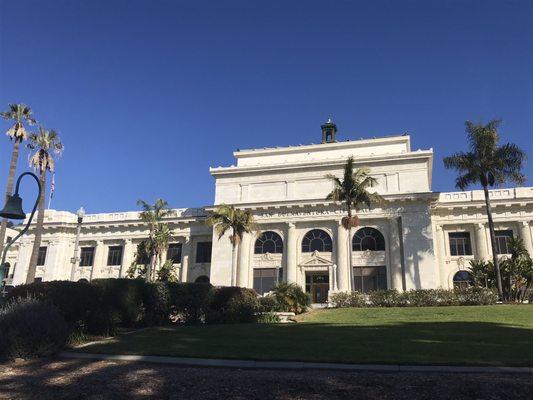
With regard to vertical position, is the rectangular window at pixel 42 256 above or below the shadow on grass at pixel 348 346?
above

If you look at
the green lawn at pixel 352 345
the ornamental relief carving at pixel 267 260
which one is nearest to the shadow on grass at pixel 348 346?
the green lawn at pixel 352 345

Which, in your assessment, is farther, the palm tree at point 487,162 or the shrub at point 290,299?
the palm tree at point 487,162

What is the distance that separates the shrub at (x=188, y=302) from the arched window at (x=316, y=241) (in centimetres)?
2647

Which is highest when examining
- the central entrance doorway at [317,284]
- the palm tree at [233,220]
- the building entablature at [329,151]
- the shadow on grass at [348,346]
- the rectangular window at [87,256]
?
the building entablature at [329,151]

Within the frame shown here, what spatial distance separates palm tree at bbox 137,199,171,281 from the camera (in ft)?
167

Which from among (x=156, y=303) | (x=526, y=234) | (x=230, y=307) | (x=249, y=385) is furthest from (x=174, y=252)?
(x=249, y=385)

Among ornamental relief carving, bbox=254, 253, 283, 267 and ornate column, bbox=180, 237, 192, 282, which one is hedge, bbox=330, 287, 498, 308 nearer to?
ornamental relief carving, bbox=254, 253, 283, 267

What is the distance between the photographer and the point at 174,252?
54.8 metres

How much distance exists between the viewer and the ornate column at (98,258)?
56.4m

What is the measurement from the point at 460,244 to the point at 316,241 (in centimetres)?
1404

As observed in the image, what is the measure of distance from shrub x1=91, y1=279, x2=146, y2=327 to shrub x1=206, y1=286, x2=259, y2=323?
13.5ft

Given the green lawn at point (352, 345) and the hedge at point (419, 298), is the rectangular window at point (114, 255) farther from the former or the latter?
the green lawn at point (352, 345)

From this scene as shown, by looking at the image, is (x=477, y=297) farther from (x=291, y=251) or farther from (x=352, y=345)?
(x=352, y=345)

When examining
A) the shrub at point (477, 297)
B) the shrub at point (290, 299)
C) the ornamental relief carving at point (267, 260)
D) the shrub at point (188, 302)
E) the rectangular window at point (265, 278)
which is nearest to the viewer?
the shrub at point (188, 302)
